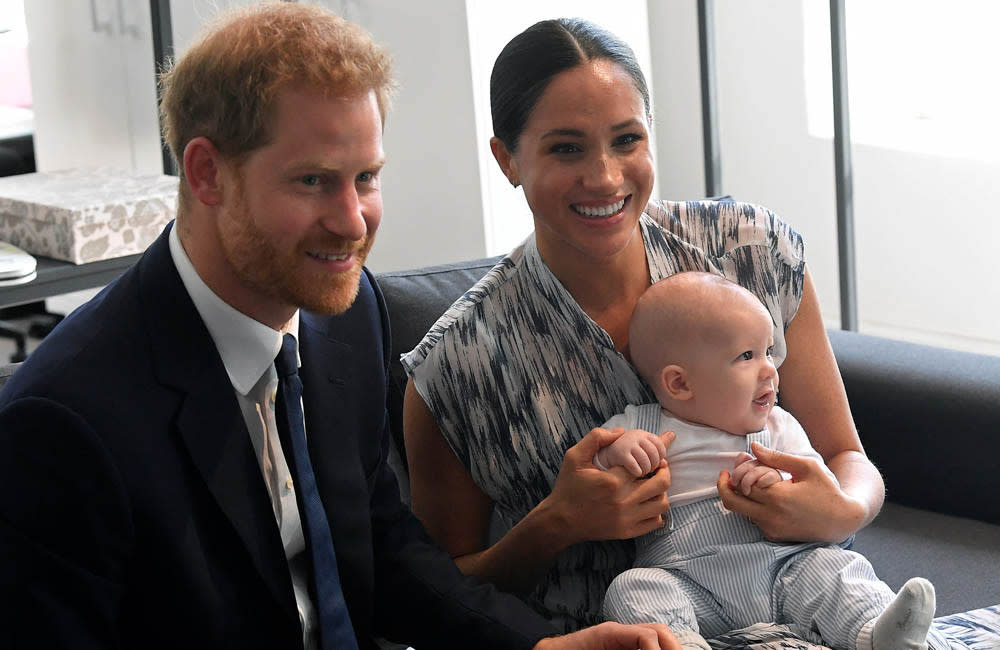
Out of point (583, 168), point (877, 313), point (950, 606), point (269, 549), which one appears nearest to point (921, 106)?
point (877, 313)

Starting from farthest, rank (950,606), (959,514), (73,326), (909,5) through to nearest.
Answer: (909,5) → (959,514) → (950,606) → (73,326)

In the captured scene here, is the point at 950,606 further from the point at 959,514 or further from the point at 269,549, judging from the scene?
the point at 269,549

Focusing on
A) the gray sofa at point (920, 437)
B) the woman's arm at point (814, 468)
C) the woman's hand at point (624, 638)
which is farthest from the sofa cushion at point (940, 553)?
the woman's hand at point (624, 638)

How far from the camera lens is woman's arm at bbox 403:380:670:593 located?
1.73 metres

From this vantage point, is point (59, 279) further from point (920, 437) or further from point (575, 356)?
point (920, 437)

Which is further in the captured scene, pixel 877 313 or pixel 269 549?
pixel 877 313

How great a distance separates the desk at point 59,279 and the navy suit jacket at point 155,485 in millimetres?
1619

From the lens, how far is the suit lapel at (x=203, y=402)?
1.42 m

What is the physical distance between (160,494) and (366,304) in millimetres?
427

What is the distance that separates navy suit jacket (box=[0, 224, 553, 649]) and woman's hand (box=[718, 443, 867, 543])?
1.07ft

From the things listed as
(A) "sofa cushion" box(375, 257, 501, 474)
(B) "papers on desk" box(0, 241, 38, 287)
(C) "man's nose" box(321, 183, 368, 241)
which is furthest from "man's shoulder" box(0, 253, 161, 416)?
(B) "papers on desk" box(0, 241, 38, 287)

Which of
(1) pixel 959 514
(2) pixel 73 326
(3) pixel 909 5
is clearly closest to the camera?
(2) pixel 73 326

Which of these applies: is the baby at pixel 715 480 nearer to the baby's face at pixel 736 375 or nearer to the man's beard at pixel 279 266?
the baby's face at pixel 736 375

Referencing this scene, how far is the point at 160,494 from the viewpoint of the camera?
54.5 inches
